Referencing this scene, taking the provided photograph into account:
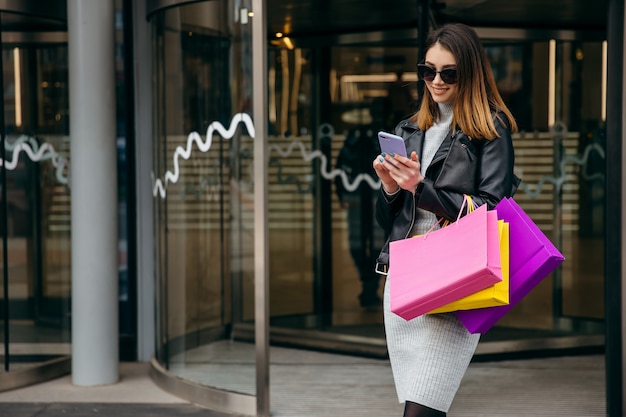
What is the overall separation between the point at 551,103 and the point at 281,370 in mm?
2983

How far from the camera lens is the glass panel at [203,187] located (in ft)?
18.5

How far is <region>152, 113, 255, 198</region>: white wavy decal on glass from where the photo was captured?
18.3ft

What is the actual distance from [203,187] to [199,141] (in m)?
0.27

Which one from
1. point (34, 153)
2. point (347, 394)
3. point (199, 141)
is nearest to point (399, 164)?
point (199, 141)

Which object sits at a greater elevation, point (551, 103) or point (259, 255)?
point (551, 103)

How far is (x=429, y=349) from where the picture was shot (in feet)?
10.4

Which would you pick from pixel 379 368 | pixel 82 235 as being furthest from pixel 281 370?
pixel 82 235

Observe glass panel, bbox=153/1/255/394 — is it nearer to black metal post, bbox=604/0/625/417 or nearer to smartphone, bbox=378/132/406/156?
black metal post, bbox=604/0/625/417

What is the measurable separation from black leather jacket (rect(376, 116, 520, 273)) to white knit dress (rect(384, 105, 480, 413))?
2.9 inches

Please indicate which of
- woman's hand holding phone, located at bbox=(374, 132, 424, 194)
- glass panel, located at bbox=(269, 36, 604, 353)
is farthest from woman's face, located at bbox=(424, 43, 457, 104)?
glass panel, located at bbox=(269, 36, 604, 353)

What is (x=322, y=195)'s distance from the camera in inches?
317

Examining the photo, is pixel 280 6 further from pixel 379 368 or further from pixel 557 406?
pixel 557 406

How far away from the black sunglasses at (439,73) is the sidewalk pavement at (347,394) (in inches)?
112

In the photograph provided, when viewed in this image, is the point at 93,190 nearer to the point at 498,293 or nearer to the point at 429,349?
the point at 429,349
